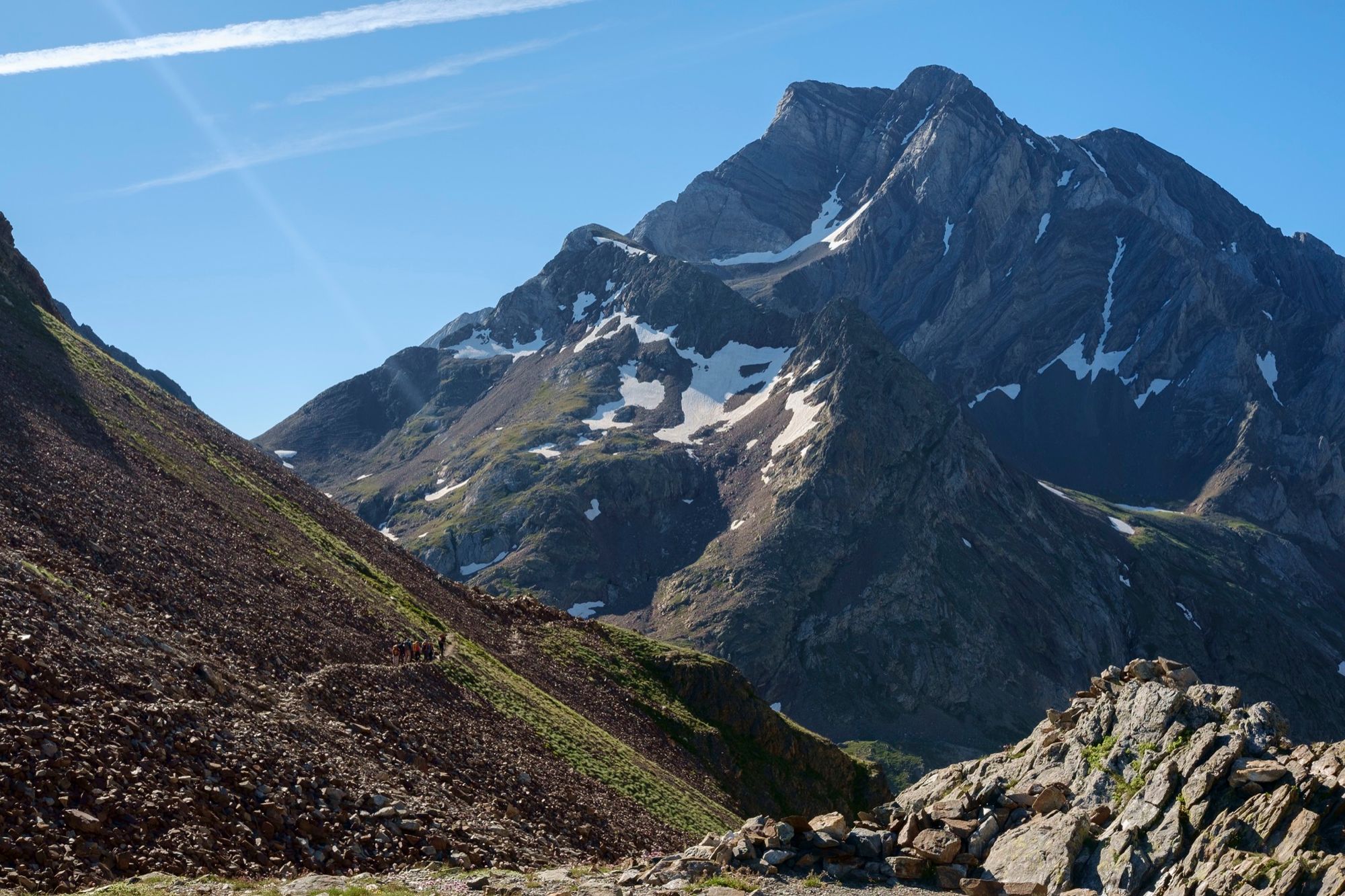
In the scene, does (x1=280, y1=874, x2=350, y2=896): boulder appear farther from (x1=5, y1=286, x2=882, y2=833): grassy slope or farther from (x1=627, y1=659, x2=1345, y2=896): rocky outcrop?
(x1=5, y1=286, x2=882, y2=833): grassy slope

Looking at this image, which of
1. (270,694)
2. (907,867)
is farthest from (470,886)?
(270,694)

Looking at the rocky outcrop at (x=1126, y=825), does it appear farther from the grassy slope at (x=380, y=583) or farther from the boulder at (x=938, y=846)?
the grassy slope at (x=380, y=583)

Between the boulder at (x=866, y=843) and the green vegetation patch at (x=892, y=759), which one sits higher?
the boulder at (x=866, y=843)

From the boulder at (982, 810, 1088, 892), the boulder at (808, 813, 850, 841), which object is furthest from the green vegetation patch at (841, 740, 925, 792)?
the boulder at (808, 813, 850, 841)

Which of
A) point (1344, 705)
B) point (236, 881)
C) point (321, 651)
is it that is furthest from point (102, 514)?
point (1344, 705)

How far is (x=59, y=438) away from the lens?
2181 inches

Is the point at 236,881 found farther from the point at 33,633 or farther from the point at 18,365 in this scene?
the point at 18,365

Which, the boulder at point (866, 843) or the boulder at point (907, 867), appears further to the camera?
the boulder at point (866, 843)

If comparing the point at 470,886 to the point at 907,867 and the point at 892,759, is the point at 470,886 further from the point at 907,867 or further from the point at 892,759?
the point at 892,759

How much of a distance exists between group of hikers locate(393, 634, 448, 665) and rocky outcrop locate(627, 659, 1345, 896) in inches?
939

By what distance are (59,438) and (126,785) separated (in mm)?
34847

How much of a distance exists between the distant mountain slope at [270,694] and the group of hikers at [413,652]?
0.90 meters

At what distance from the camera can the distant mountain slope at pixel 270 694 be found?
2648 centimetres

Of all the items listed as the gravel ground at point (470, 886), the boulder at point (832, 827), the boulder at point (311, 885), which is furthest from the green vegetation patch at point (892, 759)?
the boulder at point (311, 885)
